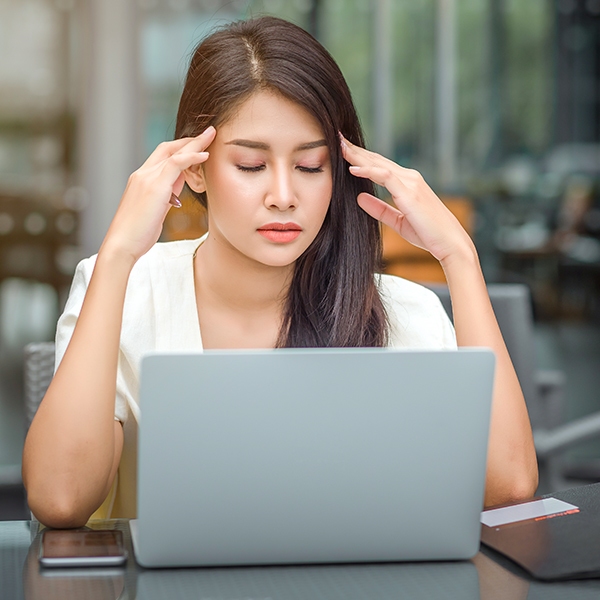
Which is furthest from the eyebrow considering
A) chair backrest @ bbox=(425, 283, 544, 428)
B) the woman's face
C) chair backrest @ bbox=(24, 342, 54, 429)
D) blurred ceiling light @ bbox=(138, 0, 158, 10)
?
blurred ceiling light @ bbox=(138, 0, 158, 10)

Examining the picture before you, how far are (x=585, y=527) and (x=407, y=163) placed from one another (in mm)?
4706

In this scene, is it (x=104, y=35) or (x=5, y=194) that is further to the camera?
(x=5, y=194)

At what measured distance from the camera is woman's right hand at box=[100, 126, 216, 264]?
4.46 feet

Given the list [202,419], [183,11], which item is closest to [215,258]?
[202,419]

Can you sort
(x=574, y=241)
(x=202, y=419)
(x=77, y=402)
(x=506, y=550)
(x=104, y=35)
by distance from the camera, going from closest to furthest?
(x=202, y=419) < (x=506, y=550) < (x=77, y=402) < (x=104, y=35) < (x=574, y=241)

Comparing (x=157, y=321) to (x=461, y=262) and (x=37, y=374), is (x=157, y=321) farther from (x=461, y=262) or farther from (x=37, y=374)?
(x=461, y=262)

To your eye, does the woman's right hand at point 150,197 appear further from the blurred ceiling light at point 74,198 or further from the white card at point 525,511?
the blurred ceiling light at point 74,198

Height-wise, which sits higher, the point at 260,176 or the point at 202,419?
the point at 260,176

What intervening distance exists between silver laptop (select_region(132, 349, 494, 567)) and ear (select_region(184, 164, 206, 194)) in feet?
2.42

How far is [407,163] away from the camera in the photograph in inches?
225

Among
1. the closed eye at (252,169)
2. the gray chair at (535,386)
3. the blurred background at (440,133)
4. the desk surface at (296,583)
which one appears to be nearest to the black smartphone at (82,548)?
the desk surface at (296,583)

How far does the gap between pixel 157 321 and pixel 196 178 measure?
27 cm

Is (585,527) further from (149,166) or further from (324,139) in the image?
(149,166)

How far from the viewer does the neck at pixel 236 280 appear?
5.40 feet
